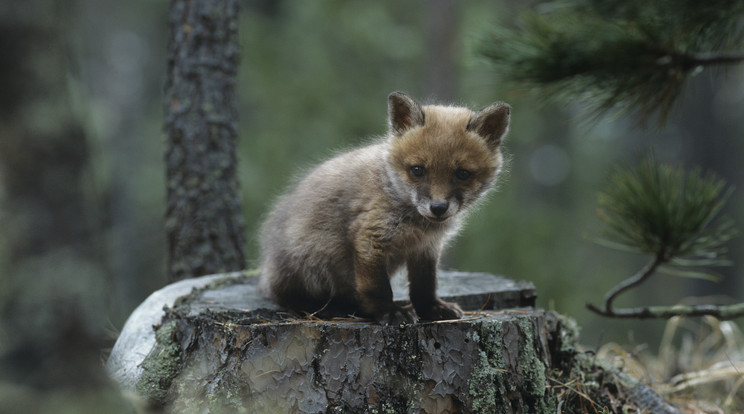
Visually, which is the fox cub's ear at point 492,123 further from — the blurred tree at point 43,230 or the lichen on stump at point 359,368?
the blurred tree at point 43,230

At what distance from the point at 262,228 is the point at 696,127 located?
13.6 meters

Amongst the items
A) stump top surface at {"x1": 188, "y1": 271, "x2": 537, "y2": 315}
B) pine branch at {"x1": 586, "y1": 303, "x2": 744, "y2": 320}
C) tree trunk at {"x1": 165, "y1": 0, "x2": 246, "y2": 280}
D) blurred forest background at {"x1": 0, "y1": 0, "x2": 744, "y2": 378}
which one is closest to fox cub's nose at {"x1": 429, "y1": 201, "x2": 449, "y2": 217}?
stump top surface at {"x1": 188, "y1": 271, "x2": 537, "y2": 315}

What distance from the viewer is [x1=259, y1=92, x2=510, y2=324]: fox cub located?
12.7 feet

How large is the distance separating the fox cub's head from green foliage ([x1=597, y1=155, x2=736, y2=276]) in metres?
1.26

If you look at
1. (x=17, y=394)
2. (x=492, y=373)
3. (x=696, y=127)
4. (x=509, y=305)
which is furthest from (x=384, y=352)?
(x=696, y=127)

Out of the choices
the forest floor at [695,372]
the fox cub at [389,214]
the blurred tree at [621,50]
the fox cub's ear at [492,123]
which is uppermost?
the blurred tree at [621,50]

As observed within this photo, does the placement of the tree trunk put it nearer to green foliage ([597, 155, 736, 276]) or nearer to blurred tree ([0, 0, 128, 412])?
green foliage ([597, 155, 736, 276])

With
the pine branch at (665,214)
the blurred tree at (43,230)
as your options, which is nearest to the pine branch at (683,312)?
the pine branch at (665,214)

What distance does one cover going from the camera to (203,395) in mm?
3674

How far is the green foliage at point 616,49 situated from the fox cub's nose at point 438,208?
1357 mm

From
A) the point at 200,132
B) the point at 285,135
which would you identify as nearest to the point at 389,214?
the point at 200,132

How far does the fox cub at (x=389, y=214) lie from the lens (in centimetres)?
388

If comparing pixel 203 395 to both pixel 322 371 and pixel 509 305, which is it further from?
pixel 509 305

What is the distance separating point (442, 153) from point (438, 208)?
1.29ft
